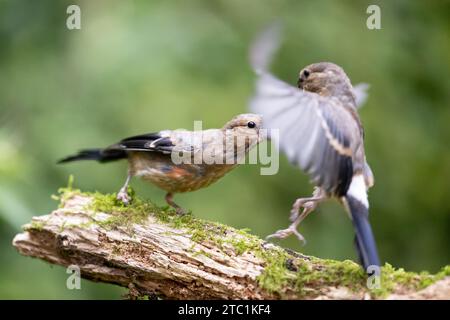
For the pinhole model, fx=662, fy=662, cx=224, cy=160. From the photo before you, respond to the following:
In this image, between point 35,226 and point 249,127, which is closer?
point 35,226

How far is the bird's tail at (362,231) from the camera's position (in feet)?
14.9

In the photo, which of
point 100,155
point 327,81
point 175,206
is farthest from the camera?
A: point 100,155

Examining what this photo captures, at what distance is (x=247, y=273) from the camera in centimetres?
482

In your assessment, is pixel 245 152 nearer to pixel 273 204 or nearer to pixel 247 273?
pixel 247 273

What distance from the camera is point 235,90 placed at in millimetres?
8258

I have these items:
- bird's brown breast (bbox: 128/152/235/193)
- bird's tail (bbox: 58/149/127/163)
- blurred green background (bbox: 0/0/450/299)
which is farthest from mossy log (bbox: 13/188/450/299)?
blurred green background (bbox: 0/0/450/299)

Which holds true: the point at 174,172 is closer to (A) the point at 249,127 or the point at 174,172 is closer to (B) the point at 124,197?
(B) the point at 124,197

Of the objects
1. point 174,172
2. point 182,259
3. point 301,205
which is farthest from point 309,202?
point 174,172

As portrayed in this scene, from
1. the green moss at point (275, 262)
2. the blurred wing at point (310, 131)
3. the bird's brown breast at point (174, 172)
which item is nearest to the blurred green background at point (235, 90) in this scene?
the bird's brown breast at point (174, 172)

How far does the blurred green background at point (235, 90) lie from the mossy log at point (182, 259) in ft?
7.41

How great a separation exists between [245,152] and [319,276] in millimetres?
1469

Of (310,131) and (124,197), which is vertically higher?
(310,131)

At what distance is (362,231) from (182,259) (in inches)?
53.3
